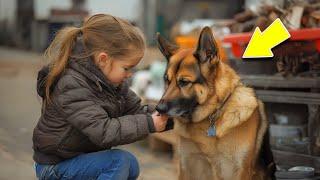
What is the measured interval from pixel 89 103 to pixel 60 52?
35 cm

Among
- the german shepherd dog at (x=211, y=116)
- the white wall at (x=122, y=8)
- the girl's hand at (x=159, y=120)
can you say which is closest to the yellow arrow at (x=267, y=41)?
the german shepherd dog at (x=211, y=116)

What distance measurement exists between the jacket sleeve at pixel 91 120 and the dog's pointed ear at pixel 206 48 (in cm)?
50

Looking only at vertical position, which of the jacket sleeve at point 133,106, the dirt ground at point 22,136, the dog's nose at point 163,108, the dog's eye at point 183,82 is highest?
the dog's eye at point 183,82

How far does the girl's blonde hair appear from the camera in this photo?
10.1 ft

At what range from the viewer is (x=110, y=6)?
15547 mm

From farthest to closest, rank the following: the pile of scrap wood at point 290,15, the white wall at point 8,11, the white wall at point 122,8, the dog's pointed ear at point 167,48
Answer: the white wall at point 8,11 → the white wall at point 122,8 → the pile of scrap wood at point 290,15 → the dog's pointed ear at point 167,48

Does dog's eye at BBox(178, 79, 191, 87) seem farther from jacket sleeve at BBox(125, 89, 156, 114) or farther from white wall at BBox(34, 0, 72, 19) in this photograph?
white wall at BBox(34, 0, 72, 19)

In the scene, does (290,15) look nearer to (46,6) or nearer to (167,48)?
(167,48)

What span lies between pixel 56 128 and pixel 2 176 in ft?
6.28

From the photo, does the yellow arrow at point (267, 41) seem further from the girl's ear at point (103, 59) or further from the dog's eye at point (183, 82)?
the girl's ear at point (103, 59)

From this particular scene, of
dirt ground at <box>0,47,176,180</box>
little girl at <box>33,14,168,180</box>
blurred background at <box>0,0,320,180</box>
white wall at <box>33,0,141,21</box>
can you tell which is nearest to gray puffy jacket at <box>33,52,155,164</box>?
little girl at <box>33,14,168,180</box>

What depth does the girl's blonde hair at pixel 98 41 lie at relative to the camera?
121 inches

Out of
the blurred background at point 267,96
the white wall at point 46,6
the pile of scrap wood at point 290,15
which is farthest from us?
the white wall at point 46,6

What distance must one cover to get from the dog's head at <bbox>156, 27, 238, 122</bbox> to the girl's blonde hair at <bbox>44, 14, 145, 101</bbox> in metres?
0.24
